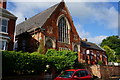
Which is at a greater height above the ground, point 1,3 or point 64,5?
point 64,5

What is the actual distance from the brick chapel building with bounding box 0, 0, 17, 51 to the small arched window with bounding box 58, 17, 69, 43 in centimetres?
965

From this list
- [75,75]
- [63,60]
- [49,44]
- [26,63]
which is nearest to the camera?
[75,75]

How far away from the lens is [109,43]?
69.5 m

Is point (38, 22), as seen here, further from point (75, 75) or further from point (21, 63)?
point (75, 75)

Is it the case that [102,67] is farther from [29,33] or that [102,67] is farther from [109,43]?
[109,43]

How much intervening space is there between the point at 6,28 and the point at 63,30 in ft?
39.0

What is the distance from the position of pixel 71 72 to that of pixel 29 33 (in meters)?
15.7

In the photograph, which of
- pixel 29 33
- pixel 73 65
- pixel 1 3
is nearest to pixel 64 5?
pixel 29 33

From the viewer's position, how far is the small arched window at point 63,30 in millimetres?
28111

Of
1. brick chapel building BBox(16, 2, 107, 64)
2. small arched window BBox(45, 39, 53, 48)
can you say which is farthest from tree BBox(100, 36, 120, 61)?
small arched window BBox(45, 39, 53, 48)

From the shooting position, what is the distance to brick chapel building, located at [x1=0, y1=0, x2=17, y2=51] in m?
19.4

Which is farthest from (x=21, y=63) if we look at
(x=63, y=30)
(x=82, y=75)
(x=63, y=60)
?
(x=63, y=30)

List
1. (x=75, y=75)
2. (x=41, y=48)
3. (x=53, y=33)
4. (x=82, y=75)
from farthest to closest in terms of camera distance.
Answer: (x=53, y=33), (x=41, y=48), (x=82, y=75), (x=75, y=75)

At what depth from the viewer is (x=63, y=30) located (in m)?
28.9
